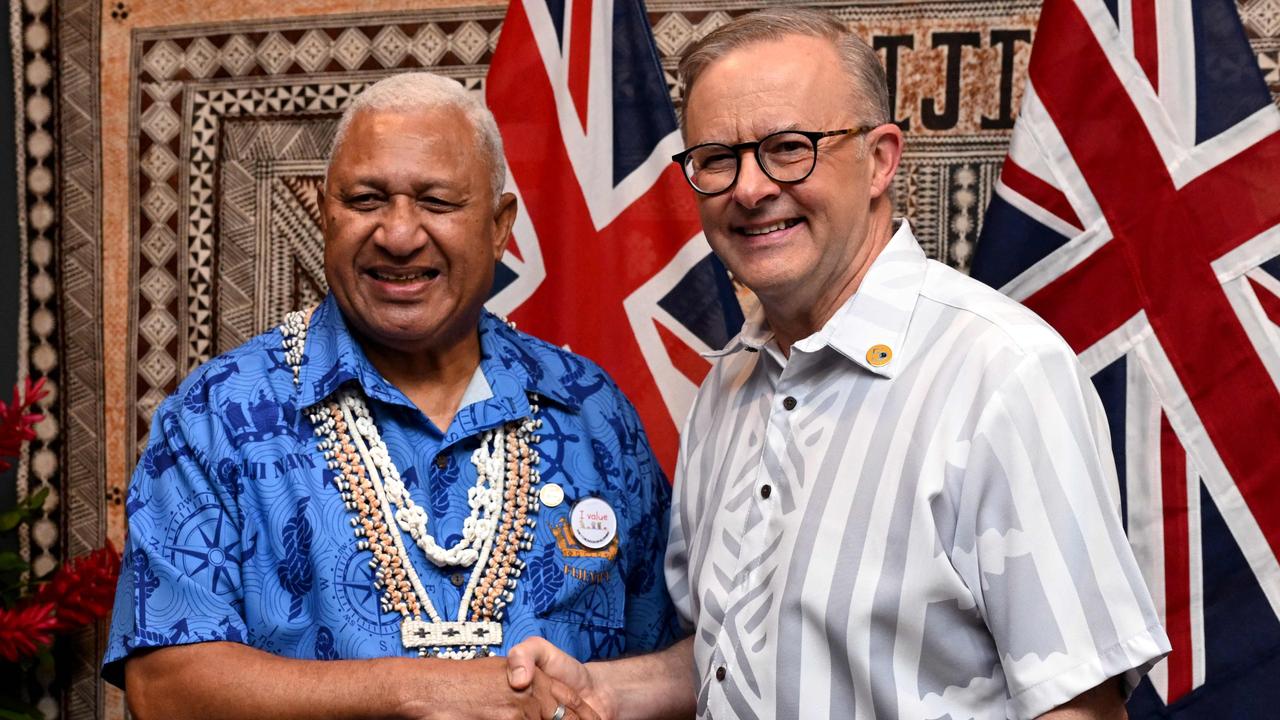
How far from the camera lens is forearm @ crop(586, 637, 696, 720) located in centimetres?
173

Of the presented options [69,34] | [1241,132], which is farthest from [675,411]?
[69,34]

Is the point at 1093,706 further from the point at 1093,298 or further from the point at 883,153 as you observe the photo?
the point at 1093,298

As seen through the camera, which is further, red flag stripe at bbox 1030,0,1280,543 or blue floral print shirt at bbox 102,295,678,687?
red flag stripe at bbox 1030,0,1280,543

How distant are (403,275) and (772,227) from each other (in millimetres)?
532

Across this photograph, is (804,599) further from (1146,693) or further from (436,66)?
(436,66)

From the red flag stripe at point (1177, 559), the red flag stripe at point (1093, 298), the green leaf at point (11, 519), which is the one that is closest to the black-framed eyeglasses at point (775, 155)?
the red flag stripe at point (1093, 298)

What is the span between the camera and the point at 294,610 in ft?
5.23

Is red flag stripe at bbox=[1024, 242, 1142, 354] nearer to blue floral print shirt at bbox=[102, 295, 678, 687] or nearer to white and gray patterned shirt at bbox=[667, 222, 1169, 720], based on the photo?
white and gray patterned shirt at bbox=[667, 222, 1169, 720]

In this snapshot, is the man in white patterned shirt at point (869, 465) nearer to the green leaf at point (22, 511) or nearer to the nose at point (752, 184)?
the nose at point (752, 184)

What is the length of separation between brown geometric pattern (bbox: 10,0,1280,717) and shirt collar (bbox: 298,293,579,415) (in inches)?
43.3

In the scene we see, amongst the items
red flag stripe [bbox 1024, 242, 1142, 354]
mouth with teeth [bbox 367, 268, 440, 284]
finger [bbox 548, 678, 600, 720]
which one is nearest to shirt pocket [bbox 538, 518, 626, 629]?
finger [bbox 548, 678, 600, 720]

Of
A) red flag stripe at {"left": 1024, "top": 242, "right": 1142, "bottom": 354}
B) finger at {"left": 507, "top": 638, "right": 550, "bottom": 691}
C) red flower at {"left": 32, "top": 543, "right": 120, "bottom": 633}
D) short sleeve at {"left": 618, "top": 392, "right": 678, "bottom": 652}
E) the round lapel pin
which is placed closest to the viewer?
the round lapel pin

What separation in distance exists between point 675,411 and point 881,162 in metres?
0.99

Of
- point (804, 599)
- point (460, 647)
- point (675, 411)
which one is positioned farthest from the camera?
point (675, 411)
